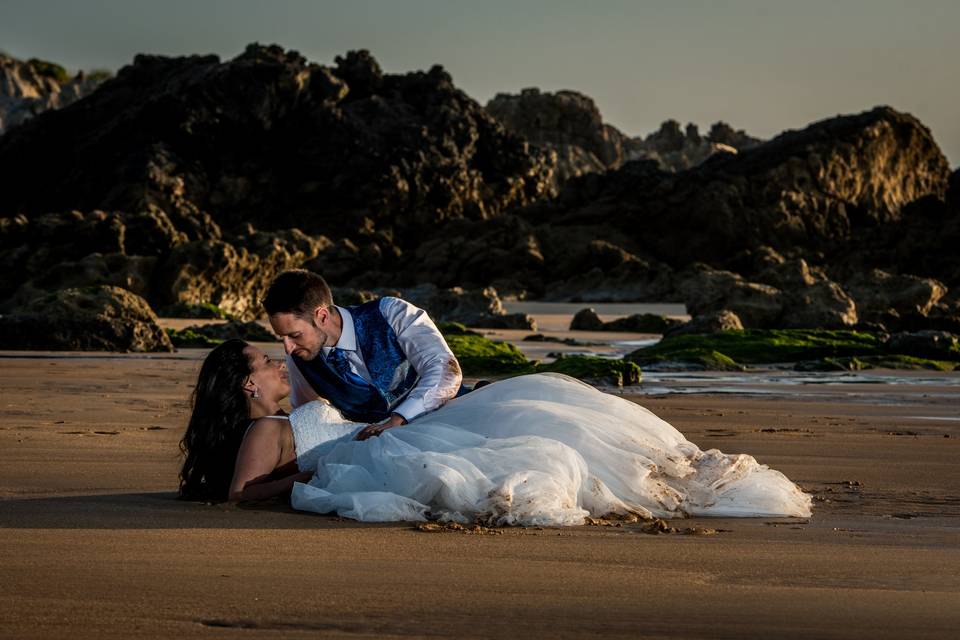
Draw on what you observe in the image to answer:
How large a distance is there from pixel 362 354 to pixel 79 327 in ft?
39.2

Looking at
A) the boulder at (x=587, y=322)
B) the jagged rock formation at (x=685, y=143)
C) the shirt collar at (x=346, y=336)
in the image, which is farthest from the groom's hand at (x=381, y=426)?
the jagged rock formation at (x=685, y=143)

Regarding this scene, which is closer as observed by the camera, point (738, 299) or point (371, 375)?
point (371, 375)

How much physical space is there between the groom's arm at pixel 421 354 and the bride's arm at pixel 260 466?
470 millimetres

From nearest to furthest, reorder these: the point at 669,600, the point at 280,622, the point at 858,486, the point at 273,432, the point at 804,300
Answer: the point at 280,622 → the point at 669,600 → the point at 273,432 → the point at 858,486 → the point at 804,300

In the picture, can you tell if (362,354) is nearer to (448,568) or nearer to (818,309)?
(448,568)

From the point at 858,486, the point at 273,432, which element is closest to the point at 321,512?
the point at 273,432

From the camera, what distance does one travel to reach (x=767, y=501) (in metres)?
5.01

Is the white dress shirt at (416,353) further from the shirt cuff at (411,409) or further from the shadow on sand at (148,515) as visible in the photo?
the shadow on sand at (148,515)

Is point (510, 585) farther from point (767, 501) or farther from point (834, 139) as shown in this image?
point (834, 139)

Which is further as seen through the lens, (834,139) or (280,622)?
(834,139)

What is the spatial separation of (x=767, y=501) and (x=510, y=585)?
1.86m

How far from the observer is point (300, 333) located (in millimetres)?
5133

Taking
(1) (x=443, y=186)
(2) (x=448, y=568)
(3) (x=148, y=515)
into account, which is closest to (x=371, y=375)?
(3) (x=148, y=515)

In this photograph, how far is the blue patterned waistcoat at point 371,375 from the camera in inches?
208
